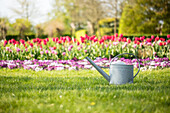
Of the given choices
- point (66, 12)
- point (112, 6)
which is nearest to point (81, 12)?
point (66, 12)

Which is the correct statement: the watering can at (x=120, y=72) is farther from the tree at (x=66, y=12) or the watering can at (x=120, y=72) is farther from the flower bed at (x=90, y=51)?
the tree at (x=66, y=12)

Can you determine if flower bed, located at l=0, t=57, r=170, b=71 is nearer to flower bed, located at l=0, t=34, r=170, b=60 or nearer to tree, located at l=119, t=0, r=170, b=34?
flower bed, located at l=0, t=34, r=170, b=60

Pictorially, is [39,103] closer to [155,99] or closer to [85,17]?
[155,99]

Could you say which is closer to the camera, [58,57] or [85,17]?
[58,57]

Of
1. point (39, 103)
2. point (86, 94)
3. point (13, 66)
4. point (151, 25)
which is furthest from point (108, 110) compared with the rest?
point (151, 25)

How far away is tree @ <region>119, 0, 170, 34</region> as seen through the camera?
17.2 m

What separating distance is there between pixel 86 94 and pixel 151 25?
53.3ft

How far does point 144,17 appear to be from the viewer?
57.6 feet

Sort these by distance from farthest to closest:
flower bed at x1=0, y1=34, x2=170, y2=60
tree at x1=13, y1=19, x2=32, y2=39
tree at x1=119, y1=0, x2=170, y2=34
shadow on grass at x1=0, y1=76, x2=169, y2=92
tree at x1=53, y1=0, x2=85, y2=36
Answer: tree at x1=53, y1=0, x2=85, y2=36
tree at x1=119, y1=0, x2=170, y2=34
tree at x1=13, y1=19, x2=32, y2=39
flower bed at x1=0, y1=34, x2=170, y2=60
shadow on grass at x1=0, y1=76, x2=169, y2=92

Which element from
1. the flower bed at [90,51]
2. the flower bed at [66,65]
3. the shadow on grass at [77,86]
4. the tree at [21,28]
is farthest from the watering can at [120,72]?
the tree at [21,28]

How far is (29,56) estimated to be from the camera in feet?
20.8

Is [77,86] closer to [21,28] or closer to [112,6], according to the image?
[21,28]

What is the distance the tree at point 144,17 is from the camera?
17.2 m

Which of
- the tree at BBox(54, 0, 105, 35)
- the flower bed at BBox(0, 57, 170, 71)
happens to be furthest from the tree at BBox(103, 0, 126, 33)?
the flower bed at BBox(0, 57, 170, 71)
